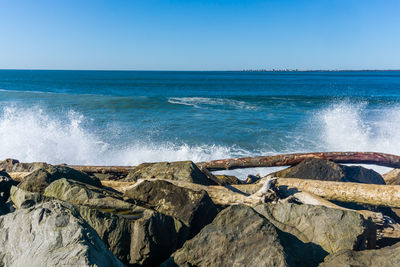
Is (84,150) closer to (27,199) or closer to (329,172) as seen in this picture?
(27,199)

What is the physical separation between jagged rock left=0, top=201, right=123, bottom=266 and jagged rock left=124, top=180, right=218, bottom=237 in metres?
1.35

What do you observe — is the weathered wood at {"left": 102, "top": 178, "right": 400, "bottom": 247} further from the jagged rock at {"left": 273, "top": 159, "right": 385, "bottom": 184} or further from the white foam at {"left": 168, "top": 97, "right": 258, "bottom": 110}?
the white foam at {"left": 168, "top": 97, "right": 258, "bottom": 110}

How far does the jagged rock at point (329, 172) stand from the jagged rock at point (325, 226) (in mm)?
2191

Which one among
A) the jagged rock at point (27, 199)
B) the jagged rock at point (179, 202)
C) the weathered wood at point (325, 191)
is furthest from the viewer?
the weathered wood at point (325, 191)

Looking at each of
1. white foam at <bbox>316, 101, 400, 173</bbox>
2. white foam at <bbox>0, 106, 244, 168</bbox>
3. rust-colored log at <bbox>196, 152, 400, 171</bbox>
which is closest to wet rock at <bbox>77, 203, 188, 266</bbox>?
rust-colored log at <bbox>196, 152, 400, 171</bbox>

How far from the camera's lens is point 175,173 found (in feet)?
16.8

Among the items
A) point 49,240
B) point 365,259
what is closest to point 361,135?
point 365,259

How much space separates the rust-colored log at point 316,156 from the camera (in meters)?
6.50

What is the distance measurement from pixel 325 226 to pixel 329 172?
2662 millimetres

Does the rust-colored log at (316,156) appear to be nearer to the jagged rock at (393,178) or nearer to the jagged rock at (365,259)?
the jagged rock at (393,178)

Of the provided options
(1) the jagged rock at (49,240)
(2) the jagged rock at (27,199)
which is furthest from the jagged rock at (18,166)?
(1) the jagged rock at (49,240)

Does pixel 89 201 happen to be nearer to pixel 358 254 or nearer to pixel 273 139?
pixel 358 254

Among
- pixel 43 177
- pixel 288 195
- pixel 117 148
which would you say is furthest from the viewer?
pixel 117 148

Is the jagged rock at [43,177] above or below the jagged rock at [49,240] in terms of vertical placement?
below
